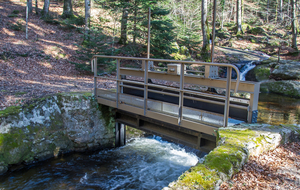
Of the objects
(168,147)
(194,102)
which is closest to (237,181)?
(194,102)

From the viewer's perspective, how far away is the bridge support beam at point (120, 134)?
30.6ft

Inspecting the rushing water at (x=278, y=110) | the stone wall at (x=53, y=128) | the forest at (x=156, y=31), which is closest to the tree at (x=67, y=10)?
the forest at (x=156, y=31)

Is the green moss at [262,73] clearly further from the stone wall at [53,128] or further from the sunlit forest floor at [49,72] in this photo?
the stone wall at [53,128]

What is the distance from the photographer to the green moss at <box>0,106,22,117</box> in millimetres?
7007

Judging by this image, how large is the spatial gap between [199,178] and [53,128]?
605cm

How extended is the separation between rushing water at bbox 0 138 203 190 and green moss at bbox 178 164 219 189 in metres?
3.37

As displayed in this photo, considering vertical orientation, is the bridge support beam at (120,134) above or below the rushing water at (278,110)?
below

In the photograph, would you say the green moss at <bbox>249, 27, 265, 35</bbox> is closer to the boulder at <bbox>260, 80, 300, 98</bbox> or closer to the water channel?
the boulder at <bbox>260, 80, 300, 98</bbox>

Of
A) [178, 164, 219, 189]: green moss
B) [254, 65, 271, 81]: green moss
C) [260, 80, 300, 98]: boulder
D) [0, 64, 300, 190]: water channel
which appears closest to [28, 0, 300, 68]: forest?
[254, 65, 271, 81]: green moss

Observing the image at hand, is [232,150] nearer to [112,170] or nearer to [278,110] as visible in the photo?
[112,170]

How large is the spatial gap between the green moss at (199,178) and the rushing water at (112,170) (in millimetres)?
3372

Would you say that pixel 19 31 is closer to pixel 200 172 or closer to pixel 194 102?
pixel 194 102

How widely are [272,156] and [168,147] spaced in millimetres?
5165

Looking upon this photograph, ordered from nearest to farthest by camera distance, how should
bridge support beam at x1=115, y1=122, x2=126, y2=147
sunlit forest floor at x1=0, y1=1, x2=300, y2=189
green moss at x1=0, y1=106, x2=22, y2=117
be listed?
sunlit forest floor at x1=0, y1=1, x2=300, y2=189, green moss at x1=0, y1=106, x2=22, y2=117, bridge support beam at x1=115, y1=122, x2=126, y2=147
